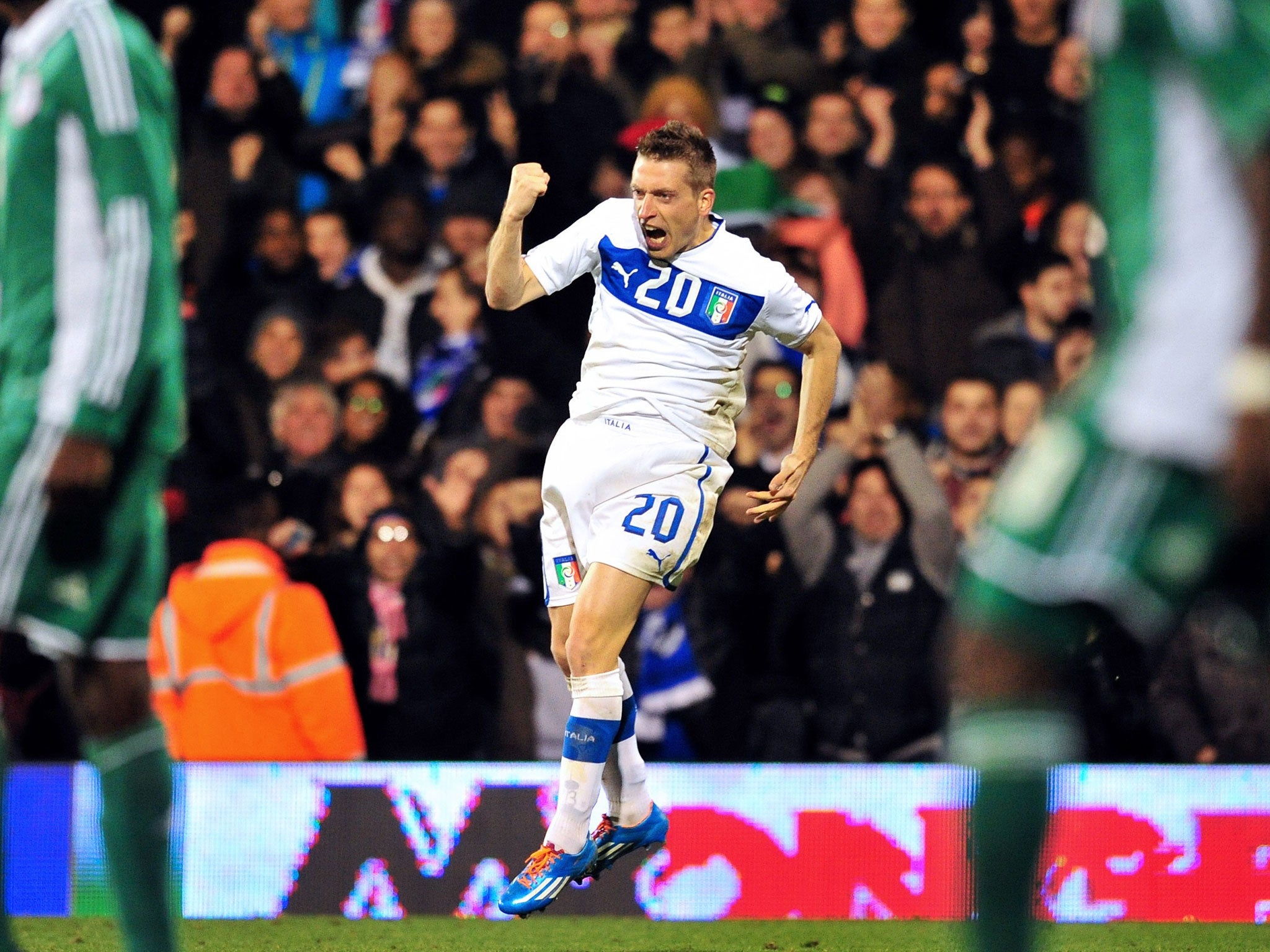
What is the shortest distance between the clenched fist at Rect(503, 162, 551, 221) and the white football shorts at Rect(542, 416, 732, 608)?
2.44 ft

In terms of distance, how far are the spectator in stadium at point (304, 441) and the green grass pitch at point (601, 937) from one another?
2.30 metres

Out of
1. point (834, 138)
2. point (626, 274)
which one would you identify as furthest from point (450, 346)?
point (626, 274)

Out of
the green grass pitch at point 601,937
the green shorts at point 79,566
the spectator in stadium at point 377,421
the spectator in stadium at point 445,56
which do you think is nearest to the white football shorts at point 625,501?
the green grass pitch at point 601,937

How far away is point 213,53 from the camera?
11188mm

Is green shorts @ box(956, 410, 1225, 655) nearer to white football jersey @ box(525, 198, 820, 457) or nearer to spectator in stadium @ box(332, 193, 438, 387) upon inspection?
white football jersey @ box(525, 198, 820, 457)

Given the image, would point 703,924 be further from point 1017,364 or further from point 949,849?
point 1017,364

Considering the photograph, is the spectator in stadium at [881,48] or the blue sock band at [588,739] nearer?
the blue sock band at [588,739]

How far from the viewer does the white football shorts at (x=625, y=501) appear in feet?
19.1

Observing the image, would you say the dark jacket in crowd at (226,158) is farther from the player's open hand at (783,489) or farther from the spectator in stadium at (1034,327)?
the player's open hand at (783,489)

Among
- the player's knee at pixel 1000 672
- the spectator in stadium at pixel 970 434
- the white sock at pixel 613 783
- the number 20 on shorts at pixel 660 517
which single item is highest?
the player's knee at pixel 1000 672

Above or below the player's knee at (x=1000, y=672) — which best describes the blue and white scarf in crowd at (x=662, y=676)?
below

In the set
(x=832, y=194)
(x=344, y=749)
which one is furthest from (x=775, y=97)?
(x=344, y=749)

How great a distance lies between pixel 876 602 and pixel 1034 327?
199 cm

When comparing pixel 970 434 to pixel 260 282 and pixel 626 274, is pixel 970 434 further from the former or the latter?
pixel 260 282
